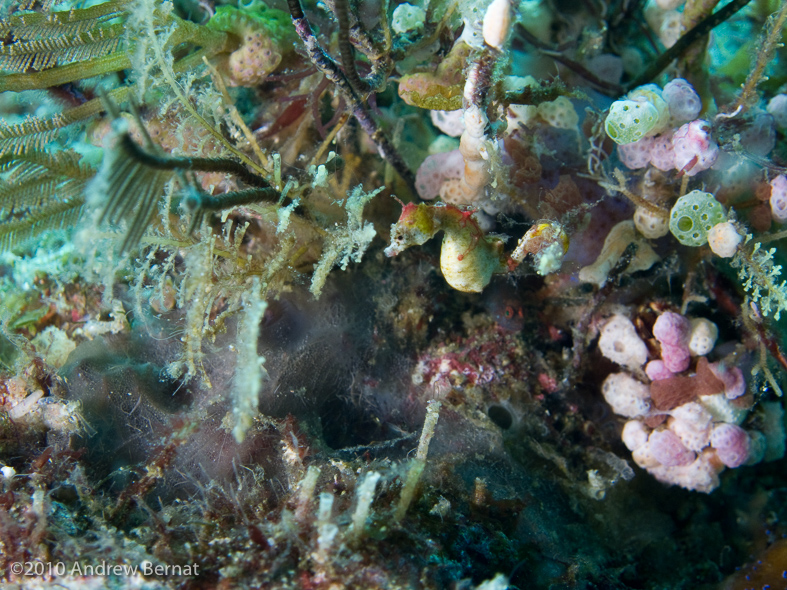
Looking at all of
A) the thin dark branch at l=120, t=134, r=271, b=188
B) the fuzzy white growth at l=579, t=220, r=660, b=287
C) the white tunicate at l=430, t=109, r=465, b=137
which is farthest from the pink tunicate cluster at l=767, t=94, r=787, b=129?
the thin dark branch at l=120, t=134, r=271, b=188

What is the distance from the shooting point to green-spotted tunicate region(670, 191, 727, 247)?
2.18 meters

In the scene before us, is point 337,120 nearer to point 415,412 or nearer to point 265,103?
point 265,103

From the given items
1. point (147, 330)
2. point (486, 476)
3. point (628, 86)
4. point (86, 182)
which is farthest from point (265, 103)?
point (486, 476)

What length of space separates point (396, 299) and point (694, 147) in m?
1.86

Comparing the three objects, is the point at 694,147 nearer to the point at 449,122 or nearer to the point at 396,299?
the point at 449,122

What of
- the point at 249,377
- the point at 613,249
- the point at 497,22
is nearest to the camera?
the point at 249,377

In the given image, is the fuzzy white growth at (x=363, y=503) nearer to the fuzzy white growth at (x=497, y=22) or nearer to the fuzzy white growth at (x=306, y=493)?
the fuzzy white growth at (x=306, y=493)

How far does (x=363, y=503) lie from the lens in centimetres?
148

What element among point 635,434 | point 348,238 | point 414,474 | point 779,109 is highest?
point 779,109

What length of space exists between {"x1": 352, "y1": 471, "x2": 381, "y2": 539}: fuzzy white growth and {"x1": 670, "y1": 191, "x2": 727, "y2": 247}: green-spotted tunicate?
2.11 meters

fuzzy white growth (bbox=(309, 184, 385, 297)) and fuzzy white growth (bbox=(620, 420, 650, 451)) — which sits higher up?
fuzzy white growth (bbox=(309, 184, 385, 297))

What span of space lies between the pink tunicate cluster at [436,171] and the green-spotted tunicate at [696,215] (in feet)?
4.02

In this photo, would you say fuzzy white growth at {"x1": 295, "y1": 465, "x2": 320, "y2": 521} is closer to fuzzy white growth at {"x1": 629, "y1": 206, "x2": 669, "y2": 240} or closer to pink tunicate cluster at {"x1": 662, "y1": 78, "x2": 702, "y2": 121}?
fuzzy white growth at {"x1": 629, "y1": 206, "x2": 669, "y2": 240}

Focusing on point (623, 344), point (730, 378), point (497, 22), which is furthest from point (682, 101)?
point (730, 378)
